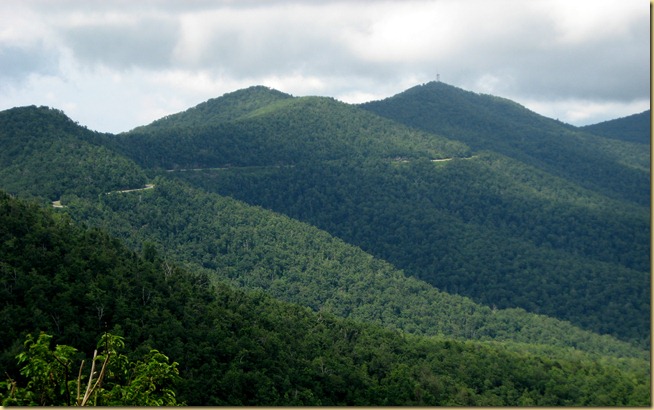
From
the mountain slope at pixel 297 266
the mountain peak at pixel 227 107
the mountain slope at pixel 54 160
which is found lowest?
the mountain slope at pixel 297 266

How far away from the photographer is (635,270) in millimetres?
117250

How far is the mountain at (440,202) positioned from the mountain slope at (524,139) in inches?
79.9

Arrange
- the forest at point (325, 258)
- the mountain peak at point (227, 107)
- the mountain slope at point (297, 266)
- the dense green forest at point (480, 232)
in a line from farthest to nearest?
the mountain peak at point (227, 107)
the dense green forest at point (480, 232)
the mountain slope at point (297, 266)
the forest at point (325, 258)

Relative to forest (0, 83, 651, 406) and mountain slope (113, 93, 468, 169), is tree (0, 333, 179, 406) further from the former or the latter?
mountain slope (113, 93, 468, 169)

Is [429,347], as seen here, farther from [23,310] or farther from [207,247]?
[207,247]

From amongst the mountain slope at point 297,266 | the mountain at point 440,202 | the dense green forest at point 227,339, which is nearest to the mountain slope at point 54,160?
the mountain slope at point 297,266

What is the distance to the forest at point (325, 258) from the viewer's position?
127 ft

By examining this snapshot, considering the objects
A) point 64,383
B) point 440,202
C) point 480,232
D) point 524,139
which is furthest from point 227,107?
point 64,383

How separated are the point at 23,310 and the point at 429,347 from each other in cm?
3062

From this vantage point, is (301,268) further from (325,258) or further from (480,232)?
(480,232)

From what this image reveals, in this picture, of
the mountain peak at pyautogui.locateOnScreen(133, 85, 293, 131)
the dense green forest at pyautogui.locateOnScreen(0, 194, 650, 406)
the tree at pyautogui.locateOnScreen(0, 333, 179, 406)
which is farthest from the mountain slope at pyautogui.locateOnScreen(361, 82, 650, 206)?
the tree at pyautogui.locateOnScreen(0, 333, 179, 406)

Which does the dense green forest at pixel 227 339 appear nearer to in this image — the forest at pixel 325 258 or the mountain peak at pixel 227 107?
the forest at pixel 325 258

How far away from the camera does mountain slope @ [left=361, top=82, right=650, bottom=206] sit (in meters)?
168

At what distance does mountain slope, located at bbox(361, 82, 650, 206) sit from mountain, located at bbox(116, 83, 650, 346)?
79.9 inches
